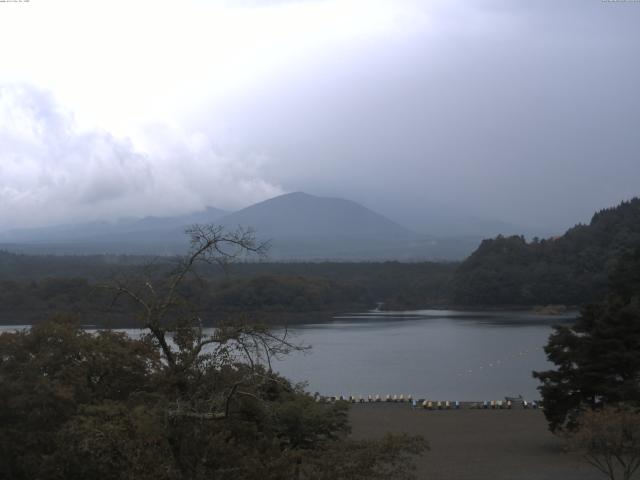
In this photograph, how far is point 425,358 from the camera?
30438mm

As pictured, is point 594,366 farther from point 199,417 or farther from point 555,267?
point 555,267

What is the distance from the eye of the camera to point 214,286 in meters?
56.2

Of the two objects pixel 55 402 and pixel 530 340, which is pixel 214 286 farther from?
pixel 55 402

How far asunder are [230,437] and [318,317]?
49.9 m

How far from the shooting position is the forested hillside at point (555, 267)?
190 ft

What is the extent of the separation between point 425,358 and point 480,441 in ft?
52.5

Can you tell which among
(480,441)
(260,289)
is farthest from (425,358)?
(260,289)

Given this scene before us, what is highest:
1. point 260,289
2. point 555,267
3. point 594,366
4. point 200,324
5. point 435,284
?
point 555,267

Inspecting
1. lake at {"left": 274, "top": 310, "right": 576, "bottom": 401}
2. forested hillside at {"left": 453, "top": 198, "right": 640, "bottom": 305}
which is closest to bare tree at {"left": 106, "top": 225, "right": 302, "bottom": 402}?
lake at {"left": 274, "top": 310, "right": 576, "bottom": 401}

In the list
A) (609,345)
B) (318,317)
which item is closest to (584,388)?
(609,345)

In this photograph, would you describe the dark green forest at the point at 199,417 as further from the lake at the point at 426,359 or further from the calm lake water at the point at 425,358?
the calm lake water at the point at 425,358

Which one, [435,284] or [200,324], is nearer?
[200,324]

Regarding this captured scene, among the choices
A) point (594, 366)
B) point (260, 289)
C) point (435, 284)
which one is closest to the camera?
point (594, 366)

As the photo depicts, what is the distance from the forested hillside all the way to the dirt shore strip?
4046cm
